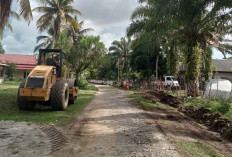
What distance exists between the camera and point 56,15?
21953 mm

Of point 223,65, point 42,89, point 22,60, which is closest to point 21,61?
point 22,60

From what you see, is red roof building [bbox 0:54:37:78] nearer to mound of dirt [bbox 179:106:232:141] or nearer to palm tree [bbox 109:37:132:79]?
palm tree [bbox 109:37:132:79]

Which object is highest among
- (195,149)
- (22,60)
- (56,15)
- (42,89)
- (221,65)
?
(56,15)

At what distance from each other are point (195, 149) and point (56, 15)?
2059 cm

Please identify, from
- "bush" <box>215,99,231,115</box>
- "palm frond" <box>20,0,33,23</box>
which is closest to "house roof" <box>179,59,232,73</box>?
"bush" <box>215,99,231,115</box>

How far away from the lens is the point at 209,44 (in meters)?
20.0

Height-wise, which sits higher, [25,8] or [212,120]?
[25,8]

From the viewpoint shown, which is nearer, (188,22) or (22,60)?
(188,22)

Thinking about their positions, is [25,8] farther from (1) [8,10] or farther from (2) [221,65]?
(2) [221,65]

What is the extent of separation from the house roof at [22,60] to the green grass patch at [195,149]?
3049cm

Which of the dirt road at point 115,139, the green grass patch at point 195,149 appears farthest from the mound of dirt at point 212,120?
the dirt road at point 115,139

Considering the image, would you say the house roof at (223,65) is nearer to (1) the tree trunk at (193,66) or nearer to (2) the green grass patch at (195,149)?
(1) the tree trunk at (193,66)

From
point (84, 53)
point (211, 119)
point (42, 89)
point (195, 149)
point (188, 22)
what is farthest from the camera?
point (84, 53)

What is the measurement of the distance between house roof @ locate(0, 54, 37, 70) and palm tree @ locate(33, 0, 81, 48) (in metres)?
12.4
